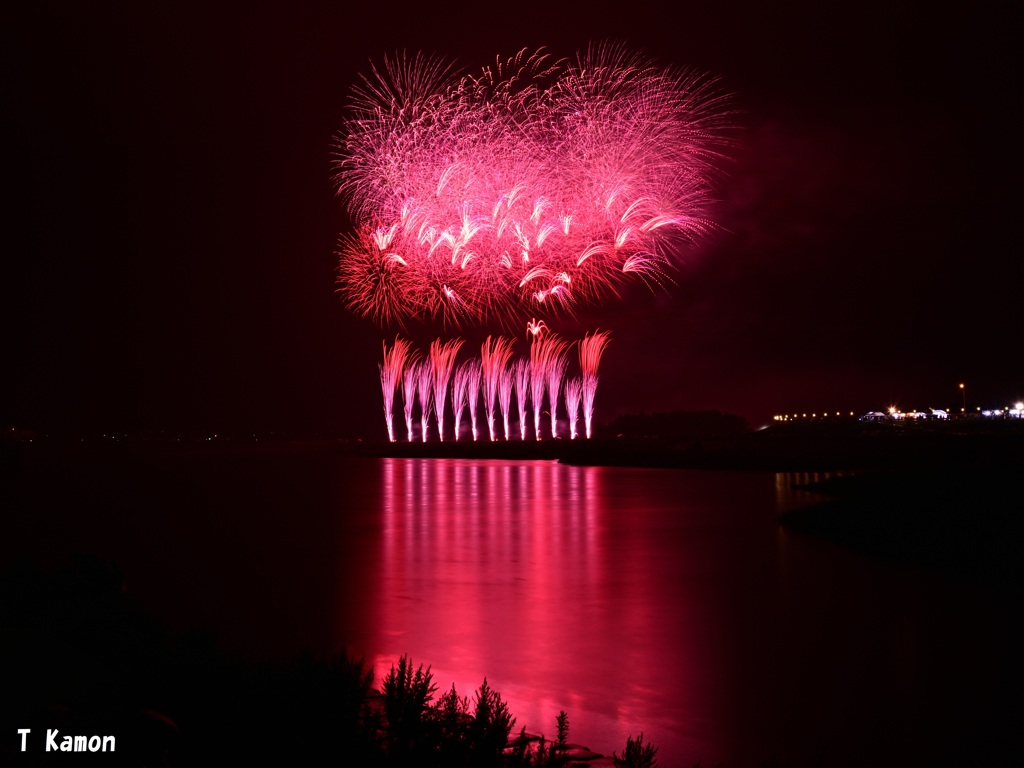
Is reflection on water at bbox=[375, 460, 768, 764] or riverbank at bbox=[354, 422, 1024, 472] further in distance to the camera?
riverbank at bbox=[354, 422, 1024, 472]

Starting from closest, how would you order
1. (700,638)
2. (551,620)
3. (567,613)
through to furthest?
(700,638) < (551,620) < (567,613)

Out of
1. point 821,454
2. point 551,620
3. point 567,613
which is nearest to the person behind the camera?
point 551,620

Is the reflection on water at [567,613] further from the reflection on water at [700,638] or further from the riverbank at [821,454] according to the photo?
the riverbank at [821,454]

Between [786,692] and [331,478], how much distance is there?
34.6 metres

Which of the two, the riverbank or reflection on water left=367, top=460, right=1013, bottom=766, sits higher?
the riverbank

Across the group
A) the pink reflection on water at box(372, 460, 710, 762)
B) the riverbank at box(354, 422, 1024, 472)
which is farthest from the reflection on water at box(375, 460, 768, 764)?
the riverbank at box(354, 422, 1024, 472)

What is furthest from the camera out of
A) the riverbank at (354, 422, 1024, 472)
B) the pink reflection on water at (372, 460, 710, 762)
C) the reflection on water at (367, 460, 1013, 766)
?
the riverbank at (354, 422, 1024, 472)

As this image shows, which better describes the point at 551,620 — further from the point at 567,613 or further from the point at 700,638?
the point at 700,638

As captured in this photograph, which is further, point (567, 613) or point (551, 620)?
point (567, 613)

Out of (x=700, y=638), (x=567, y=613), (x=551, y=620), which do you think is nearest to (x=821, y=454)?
(x=567, y=613)

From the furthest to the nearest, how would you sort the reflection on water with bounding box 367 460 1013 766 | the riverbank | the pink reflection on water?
the riverbank → the pink reflection on water → the reflection on water with bounding box 367 460 1013 766

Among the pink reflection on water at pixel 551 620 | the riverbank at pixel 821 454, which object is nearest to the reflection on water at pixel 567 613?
the pink reflection on water at pixel 551 620

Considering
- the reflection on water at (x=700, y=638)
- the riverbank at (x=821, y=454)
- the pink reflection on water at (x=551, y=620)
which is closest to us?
the reflection on water at (x=700, y=638)

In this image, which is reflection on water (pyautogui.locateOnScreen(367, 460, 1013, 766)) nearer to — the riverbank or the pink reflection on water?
the pink reflection on water
